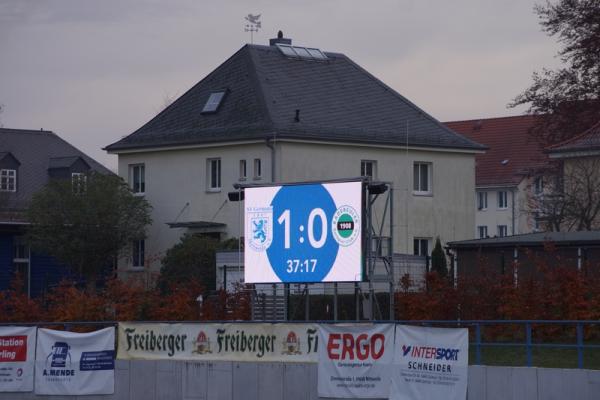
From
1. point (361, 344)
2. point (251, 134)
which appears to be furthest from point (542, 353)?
point (251, 134)

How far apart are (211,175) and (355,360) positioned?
95.6 ft

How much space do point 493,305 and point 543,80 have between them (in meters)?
23.8

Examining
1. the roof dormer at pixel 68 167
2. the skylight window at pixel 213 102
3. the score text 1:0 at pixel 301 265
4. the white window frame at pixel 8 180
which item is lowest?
the score text 1:0 at pixel 301 265

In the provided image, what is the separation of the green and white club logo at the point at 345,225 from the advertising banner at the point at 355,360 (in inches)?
159

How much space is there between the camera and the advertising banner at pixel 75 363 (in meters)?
28.0

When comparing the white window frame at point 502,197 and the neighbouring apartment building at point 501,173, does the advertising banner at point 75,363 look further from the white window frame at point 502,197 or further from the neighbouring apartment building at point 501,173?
the white window frame at point 502,197

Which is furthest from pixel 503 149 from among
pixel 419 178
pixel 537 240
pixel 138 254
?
pixel 537 240

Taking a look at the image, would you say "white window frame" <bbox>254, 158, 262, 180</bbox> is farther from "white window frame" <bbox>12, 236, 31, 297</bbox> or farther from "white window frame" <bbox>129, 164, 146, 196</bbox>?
"white window frame" <bbox>12, 236, 31, 297</bbox>

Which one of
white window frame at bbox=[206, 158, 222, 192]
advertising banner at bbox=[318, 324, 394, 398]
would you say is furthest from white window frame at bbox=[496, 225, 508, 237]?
advertising banner at bbox=[318, 324, 394, 398]

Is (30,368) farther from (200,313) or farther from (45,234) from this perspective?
(45,234)

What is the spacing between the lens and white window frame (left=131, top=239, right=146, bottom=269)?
5456 centimetres

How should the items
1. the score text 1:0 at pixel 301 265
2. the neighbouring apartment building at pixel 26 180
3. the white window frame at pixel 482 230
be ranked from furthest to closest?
the white window frame at pixel 482 230
the neighbouring apartment building at pixel 26 180
the score text 1:0 at pixel 301 265

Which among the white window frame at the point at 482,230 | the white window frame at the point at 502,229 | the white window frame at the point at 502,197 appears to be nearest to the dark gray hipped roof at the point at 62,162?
the white window frame at the point at 502,197

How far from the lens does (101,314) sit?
110 feet
